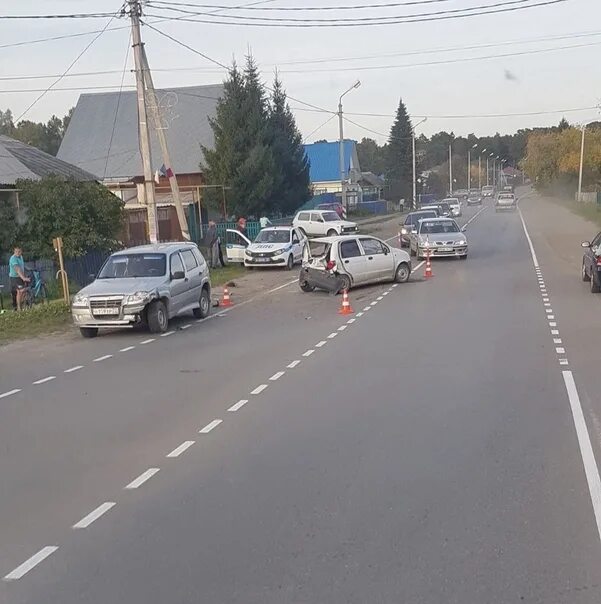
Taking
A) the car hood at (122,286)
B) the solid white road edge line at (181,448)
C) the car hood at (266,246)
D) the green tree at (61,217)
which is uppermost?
the green tree at (61,217)

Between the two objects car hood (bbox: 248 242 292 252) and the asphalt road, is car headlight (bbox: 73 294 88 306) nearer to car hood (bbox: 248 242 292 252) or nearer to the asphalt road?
the asphalt road

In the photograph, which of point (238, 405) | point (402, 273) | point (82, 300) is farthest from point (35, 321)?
point (238, 405)

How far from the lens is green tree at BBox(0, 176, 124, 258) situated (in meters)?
25.5

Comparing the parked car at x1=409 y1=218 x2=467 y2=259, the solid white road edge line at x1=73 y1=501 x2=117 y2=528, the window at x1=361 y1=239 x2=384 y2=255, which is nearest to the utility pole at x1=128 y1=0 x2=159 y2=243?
the window at x1=361 y1=239 x2=384 y2=255

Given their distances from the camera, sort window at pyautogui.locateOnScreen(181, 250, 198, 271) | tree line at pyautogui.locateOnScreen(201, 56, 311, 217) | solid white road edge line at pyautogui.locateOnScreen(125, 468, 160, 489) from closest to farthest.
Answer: solid white road edge line at pyautogui.locateOnScreen(125, 468, 160, 489), window at pyautogui.locateOnScreen(181, 250, 198, 271), tree line at pyautogui.locateOnScreen(201, 56, 311, 217)

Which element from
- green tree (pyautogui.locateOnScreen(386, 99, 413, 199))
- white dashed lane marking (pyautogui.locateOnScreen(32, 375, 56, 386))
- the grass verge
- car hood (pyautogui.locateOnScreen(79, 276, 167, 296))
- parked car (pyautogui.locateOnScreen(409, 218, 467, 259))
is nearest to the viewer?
Result: white dashed lane marking (pyautogui.locateOnScreen(32, 375, 56, 386))

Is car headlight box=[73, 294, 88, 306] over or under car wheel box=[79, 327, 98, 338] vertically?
over

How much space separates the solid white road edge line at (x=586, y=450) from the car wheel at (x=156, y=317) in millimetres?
9145

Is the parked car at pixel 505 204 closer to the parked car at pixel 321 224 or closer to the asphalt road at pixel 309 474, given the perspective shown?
the parked car at pixel 321 224

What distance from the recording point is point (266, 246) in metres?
32.6

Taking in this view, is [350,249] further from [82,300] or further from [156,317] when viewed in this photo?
[82,300]

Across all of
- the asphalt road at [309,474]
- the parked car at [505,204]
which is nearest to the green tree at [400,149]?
the parked car at [505,204]

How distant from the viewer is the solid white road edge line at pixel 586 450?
6.65 metres

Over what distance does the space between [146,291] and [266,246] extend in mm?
15182
